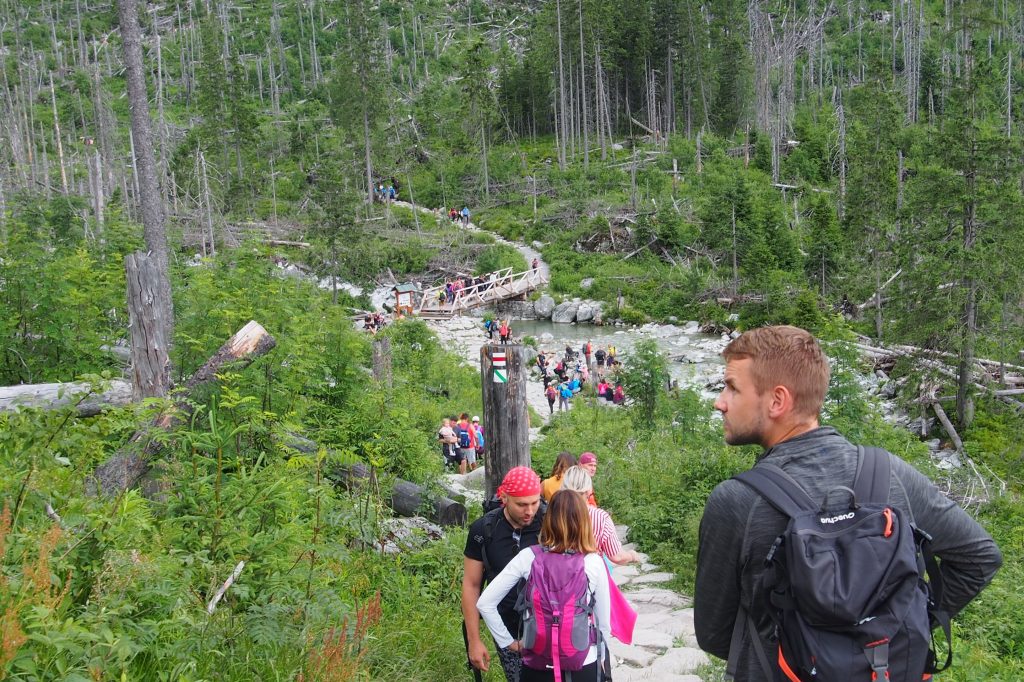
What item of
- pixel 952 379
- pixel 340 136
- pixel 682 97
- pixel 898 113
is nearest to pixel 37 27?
pixel 340 136

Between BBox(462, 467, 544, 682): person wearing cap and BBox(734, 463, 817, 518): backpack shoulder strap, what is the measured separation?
5.07 ft

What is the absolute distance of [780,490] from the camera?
74.3 inches

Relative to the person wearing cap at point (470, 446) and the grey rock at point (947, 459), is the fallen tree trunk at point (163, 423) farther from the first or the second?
the grey rock at point (947, 459)

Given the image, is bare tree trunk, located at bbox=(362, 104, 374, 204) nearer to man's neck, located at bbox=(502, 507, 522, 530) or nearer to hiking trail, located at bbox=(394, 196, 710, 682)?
hiking trail, located at bbox=(394, 196, 710, 682)

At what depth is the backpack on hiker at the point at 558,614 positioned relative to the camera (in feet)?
10.0

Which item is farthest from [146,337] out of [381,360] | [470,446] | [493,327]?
[493,327]

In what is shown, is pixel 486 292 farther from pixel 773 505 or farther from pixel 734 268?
pixel 773 505

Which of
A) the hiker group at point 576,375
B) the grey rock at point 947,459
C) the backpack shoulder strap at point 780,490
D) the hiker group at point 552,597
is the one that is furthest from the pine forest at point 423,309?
the backpack shoulder strap at point 780,490

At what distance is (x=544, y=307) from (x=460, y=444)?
22794 mm

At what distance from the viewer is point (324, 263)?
3023 cm

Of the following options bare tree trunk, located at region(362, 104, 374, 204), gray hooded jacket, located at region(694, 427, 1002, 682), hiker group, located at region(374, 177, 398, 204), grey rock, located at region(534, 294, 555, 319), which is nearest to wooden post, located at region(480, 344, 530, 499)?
gray hooded jacket, located at region(694, 427, 1002, 682)

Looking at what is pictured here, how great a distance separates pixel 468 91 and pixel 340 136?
334 inches

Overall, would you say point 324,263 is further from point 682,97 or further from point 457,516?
point 682,97

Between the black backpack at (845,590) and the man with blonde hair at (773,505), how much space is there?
2 centimetres
